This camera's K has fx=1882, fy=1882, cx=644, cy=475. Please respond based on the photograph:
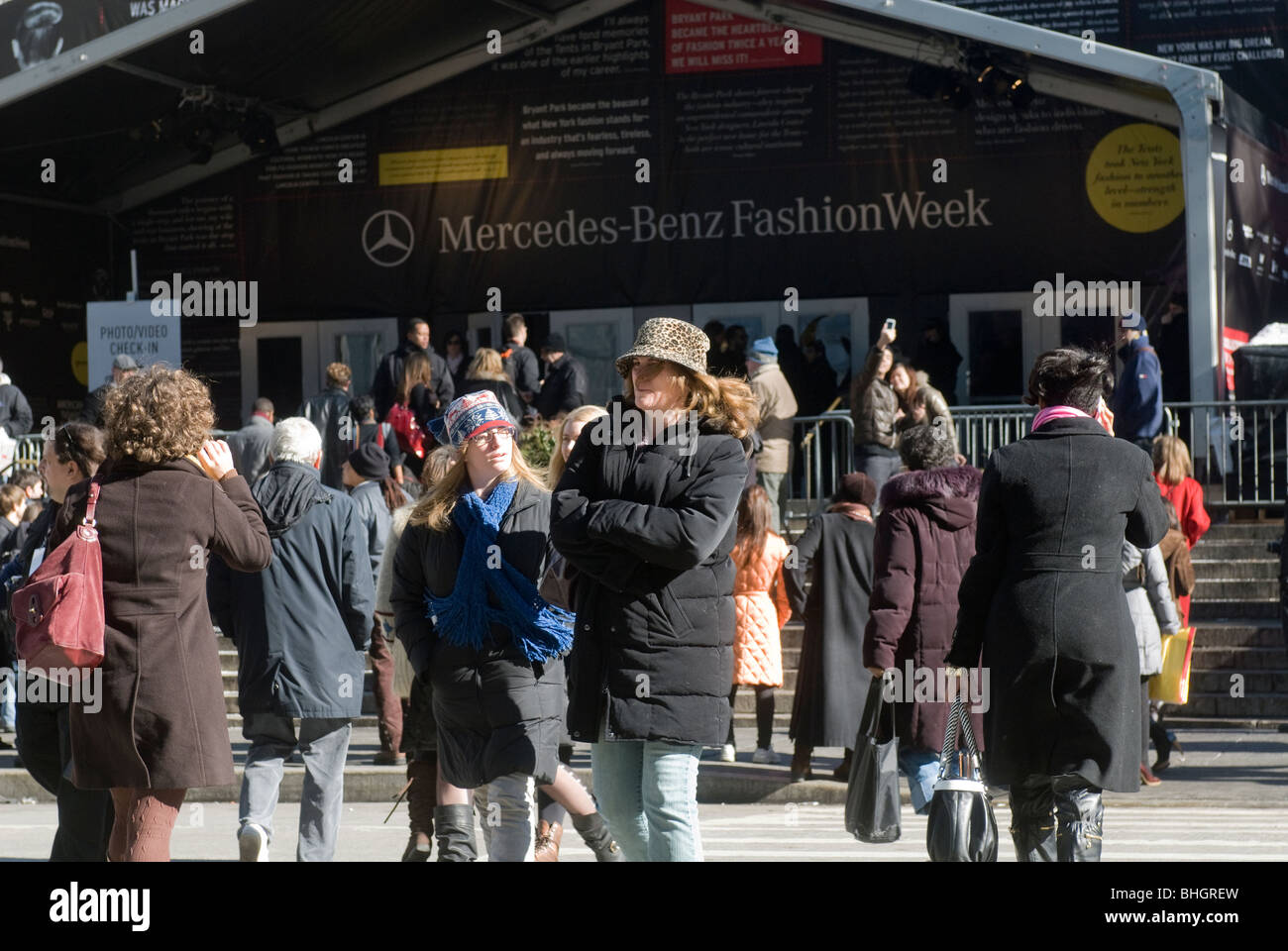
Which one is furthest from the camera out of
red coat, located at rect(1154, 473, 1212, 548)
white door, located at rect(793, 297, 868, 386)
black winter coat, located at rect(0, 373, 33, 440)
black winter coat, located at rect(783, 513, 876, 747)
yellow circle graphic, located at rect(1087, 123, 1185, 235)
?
white door, located at rect(793, 297, 868, 386)

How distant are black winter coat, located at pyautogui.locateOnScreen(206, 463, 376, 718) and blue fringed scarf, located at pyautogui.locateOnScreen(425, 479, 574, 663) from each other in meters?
1.15

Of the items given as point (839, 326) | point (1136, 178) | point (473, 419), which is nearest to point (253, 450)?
point (839, 326)

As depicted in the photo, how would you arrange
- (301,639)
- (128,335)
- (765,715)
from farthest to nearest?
(128,335), (765,715), (301,639)

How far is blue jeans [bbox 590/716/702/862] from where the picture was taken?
5504 mm

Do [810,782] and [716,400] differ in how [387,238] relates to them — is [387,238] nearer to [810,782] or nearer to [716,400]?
[810,782]

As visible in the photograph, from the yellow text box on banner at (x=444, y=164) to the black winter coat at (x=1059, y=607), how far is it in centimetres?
1607

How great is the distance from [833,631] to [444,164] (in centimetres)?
1262

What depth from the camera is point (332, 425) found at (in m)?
16.2

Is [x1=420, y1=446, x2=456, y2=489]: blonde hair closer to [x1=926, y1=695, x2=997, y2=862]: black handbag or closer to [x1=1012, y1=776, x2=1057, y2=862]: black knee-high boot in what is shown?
[x1=926, y1=695, x2=997, y2=862]: black handbag

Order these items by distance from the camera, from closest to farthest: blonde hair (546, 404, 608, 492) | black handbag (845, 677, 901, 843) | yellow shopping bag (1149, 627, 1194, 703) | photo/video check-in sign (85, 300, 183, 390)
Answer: blonde hair (546, 404, 608, 492), black handbag (845, 677, 901, 843), yellow shopping bag (1149, 627, 1194, 703), photo/video check-in sign (85, 300, 183, 390)

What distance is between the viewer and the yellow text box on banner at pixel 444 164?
21.5 m

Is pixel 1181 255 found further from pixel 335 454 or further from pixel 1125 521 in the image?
pixel 1125 521

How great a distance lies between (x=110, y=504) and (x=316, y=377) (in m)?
17.4

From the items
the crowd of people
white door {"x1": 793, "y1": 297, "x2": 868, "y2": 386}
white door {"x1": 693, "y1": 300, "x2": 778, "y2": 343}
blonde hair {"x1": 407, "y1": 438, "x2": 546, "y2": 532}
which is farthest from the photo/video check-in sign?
blonde hair {"x1": 407, "y1": 438, "x2": 546, "y2": 532}
